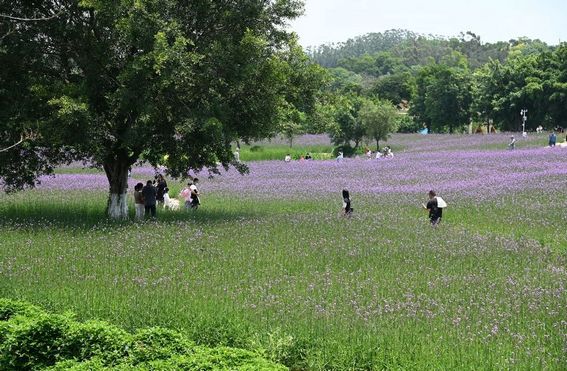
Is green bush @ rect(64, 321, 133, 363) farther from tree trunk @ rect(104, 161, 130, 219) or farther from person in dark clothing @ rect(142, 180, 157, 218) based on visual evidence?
person in dark clothing @ rect(142, 180, 157, 218)

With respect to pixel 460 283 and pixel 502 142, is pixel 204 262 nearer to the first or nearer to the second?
pixel 460 283

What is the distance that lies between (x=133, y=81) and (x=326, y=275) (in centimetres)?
894

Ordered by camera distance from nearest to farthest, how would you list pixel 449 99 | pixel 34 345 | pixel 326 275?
pixel 34 345, pixel 326 275, pixel 449 99

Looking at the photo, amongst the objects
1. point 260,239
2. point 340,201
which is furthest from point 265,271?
point 340,201

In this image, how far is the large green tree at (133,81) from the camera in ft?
61.7

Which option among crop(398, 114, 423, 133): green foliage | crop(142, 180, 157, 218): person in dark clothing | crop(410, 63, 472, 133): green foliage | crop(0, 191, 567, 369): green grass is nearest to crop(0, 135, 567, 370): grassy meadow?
crop(0, 191, 567, 369): green grass

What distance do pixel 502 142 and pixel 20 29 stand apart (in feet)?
154

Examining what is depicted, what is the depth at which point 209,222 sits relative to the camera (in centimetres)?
2042

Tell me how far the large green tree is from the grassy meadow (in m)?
2.31

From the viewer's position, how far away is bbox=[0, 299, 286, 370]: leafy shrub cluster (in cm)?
762

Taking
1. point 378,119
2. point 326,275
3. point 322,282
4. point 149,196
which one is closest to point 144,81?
point 149,196

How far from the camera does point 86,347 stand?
8.32 metres

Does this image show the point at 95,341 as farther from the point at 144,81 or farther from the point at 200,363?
the point at 144,81

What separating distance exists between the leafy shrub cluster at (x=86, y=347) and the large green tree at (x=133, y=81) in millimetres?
10473
